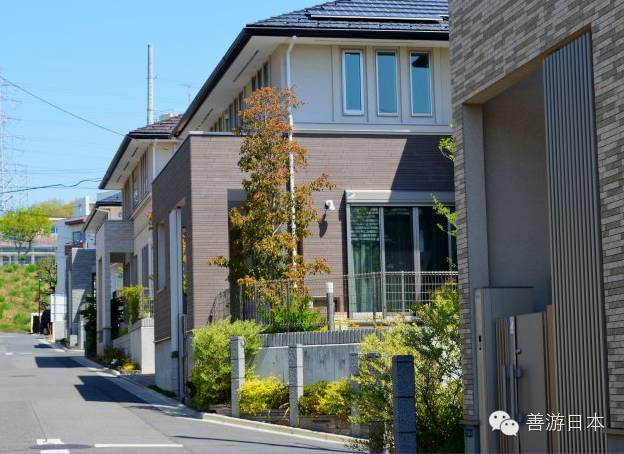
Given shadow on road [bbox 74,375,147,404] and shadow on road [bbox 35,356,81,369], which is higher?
shadow on road [bbox 35,356,81,369]

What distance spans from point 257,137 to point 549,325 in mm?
15076

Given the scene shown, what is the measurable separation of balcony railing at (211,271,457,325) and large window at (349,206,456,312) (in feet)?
3.27

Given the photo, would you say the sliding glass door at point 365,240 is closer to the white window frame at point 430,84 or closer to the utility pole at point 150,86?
the white window frame at point 430,84

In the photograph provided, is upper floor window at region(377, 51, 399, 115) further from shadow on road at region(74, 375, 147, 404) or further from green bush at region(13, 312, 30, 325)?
green bush at region(13, 312, 30, 325)

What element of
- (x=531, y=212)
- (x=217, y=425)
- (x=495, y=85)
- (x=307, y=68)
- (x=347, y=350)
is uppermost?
(x=307, y=68)

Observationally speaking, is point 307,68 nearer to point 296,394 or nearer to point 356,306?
point 356,306

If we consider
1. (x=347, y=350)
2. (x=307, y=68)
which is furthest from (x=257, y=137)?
(x=347, y=350)

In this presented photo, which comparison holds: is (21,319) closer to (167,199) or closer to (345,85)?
(167,199)

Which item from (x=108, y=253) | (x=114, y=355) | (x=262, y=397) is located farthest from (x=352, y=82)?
(x=108, y=253)

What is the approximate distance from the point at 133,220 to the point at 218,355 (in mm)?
23628

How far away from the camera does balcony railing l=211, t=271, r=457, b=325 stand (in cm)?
2517

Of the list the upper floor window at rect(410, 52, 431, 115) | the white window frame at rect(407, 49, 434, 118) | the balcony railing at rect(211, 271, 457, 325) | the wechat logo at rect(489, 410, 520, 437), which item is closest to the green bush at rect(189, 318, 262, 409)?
the balcony railing at rect(211, 271, 457, 325)

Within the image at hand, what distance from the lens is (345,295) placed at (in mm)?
27766

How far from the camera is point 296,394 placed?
22.6 metres
